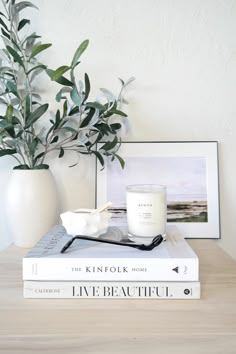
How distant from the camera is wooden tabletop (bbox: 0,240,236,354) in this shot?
0.40m

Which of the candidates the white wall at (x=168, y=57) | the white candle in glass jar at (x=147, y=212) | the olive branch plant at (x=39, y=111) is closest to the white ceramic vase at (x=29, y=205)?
the olive branch plant at (x=39, y=111)

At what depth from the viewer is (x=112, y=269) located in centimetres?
49

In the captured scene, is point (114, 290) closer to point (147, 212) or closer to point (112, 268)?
point (112, 268)

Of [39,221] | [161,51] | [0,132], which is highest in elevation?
[161,51]

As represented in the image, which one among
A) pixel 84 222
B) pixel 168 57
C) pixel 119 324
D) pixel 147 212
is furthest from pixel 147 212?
pixel 168 57

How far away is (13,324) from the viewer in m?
0.42

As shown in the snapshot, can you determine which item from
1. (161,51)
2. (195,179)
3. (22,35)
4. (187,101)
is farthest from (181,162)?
(22,35)

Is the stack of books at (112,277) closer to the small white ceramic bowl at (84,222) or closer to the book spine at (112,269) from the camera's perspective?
the book spine at (112,269)

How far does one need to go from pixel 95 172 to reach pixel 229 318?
560 millimetres

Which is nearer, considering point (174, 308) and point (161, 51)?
point (174, 308)

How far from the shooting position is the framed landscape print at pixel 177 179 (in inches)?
33.9

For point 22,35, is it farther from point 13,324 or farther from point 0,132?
point 13,324

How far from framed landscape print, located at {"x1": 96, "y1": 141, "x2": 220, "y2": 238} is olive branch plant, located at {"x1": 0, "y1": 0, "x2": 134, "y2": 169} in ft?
0.21

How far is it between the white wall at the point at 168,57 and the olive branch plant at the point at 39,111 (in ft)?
0.22
